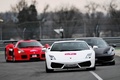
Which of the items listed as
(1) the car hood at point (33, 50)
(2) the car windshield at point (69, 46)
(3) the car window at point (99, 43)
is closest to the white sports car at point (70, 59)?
(2) the car windshield at point (69, 46)

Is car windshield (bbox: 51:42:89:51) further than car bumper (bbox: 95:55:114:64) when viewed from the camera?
No

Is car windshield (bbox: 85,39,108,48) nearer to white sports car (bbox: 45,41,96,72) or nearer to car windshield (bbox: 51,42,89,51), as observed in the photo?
car windshield (bbox: 51,42,89,51)

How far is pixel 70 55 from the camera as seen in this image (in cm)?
1850

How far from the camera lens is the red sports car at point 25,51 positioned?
93.5 feet

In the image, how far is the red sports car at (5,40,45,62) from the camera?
28.5 m

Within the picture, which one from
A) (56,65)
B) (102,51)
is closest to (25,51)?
(102,51)

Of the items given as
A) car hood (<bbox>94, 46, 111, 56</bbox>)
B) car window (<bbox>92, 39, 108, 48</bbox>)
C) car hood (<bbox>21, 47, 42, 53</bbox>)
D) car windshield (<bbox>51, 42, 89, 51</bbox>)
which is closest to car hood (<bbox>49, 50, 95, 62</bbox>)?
car windshield (<bbox>51, 42, 89, 51</bbox>)

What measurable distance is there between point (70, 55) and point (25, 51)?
1044cm

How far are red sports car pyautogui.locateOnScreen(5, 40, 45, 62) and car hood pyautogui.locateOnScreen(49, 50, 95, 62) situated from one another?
9.68 meters

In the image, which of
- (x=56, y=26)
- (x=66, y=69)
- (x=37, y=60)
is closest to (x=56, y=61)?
(x=66, y=69)

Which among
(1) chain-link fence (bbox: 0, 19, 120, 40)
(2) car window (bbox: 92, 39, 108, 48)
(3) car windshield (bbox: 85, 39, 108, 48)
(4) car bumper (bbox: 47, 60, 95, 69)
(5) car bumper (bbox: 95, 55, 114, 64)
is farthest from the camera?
(1) chain-link fence (bbox: 0, 19, 120, 40)

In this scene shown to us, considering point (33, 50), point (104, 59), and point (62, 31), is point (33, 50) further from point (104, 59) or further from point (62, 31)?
point (62, 31)

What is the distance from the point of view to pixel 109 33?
48219 millimetres

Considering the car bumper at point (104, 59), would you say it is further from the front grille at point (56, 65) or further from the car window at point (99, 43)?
the front grille at point (56, 65)
